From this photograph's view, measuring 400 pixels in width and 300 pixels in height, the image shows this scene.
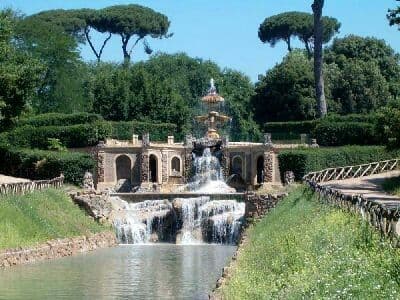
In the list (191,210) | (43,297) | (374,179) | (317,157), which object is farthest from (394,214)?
(317,157)

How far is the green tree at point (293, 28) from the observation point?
11419 cm

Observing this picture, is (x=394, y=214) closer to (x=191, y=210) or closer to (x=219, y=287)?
(x=219, y=287)

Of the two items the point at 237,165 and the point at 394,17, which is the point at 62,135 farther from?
the point at 394,17

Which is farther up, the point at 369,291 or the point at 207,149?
the point at 207,149

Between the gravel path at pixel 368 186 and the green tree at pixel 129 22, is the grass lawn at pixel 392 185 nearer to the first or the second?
the gravel path at pixel 368 186

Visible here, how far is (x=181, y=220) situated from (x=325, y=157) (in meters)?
14.3

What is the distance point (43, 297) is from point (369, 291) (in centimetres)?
1618

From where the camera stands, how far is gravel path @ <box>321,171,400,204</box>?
47.0 m

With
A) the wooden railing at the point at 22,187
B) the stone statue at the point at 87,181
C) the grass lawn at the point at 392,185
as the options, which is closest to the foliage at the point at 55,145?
the stone statue at the point at 87,181

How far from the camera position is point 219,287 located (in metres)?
25.9

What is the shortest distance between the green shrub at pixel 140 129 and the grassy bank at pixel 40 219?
2418cm

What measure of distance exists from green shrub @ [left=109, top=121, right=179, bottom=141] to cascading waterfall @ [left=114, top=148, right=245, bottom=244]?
20.5m

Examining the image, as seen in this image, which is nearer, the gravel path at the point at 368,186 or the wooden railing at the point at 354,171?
the gravel path at the point at 368,186

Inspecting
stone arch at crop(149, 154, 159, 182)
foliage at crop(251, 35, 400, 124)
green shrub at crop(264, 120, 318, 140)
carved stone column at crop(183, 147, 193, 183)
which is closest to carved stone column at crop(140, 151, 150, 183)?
stone arch at crop(149, 154, 159, 182)
